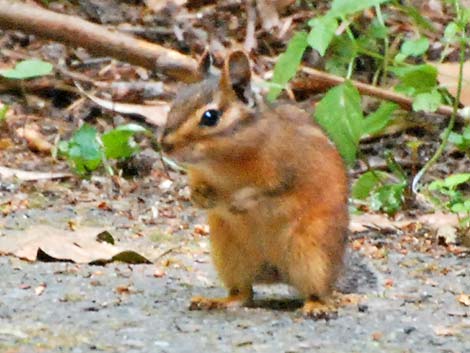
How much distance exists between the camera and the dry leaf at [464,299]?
4.68 m

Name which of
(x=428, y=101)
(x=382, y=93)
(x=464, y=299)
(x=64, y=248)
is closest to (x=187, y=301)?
(x=64, y=248)

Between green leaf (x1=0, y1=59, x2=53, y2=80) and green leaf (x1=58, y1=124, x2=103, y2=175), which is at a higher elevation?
→ green leaf (x1=0, y1=59, x2=53, y2=80)

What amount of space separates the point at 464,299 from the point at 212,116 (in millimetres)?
1298

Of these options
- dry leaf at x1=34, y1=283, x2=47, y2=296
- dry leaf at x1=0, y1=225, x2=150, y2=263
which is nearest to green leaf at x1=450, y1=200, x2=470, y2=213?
dry leaf at x1=0, y1=225, x2=150, y2=263

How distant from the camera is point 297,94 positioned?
801 centimetres

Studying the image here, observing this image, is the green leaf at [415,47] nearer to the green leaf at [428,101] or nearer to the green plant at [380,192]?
the green leaf at [428,101]

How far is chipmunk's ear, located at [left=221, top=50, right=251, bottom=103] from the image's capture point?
435 cm

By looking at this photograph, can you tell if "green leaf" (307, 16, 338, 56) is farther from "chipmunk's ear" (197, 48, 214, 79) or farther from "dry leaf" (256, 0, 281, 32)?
"dry leaf" (256, 0, 281, 32)

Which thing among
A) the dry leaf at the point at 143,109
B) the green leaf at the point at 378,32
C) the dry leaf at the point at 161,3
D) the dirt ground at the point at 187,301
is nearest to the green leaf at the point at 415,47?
the dirt ground at the point at 187,301

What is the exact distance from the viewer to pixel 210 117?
167 inches

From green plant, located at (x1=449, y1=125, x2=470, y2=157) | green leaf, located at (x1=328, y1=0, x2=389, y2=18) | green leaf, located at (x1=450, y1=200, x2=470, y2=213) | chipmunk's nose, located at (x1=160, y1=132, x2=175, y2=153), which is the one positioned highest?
green leaf, located at (x1=328, y1=0, x2=389, y2=18)

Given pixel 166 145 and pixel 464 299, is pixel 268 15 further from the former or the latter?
pixel 166 145

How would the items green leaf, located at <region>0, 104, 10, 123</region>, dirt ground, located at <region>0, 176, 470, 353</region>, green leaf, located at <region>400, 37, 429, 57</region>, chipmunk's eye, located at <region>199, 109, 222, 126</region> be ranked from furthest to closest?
1. green leaf, located at <region>0, 104, 10, 123</region>
2. green leaf, located at <region>400, 37, 429, 57</region>
3. chipmunk's eye, located at <region>199, 109, 222, 126</region>
4. dirt ground, located at <region>0, 176, 470, 353</region>

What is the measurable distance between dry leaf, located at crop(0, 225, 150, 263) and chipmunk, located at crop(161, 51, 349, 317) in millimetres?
739
